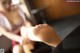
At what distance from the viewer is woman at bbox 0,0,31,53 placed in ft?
4.70

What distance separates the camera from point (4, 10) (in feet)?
4.73

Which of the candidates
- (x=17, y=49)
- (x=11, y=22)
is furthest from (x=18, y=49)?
(x=11, y=22)

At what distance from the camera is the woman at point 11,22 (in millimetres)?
1433

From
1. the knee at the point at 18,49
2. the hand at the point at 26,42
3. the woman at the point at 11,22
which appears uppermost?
the woman at the point at 11,22

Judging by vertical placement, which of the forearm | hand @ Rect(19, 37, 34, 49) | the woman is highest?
the woman

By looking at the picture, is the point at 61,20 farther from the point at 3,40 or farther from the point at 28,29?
the point at 3,40

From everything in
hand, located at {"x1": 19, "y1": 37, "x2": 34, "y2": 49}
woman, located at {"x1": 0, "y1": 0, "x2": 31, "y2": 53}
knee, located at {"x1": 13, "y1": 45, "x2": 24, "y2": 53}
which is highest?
woman, located at {"x1": 0, "y1": 0, "x2": 31, "y2": 53}

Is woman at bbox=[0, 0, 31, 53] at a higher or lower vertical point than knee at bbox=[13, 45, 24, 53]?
higher

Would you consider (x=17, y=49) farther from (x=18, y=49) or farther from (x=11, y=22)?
(x=11, y=22)

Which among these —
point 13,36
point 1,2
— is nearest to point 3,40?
point 13,36

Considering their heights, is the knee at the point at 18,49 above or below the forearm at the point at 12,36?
below

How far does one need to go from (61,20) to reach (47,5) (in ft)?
0.29

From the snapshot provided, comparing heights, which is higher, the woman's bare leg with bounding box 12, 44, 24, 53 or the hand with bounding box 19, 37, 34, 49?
the hand with bounding box 19, 37, 34, 49

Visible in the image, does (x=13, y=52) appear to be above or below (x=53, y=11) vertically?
below
